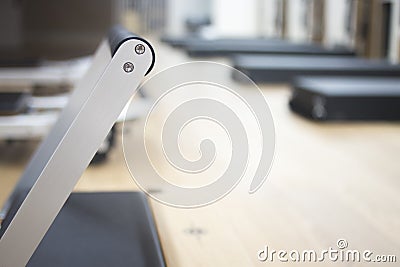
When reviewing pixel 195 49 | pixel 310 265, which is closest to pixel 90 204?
pixel 310 265

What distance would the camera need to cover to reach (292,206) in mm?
817

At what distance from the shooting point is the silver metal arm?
1.50ft

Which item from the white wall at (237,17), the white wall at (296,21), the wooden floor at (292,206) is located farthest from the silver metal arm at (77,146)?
the white wall at (237,17)

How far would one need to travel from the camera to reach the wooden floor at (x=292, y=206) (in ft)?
2.21

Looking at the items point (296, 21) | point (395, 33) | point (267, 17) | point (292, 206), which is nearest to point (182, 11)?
point (267, 17)

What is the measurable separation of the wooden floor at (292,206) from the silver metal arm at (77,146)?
16cm

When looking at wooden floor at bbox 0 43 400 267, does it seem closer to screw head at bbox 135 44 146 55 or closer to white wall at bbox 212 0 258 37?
screw head at bbox 135 44 146 55

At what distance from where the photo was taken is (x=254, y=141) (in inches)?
26.8

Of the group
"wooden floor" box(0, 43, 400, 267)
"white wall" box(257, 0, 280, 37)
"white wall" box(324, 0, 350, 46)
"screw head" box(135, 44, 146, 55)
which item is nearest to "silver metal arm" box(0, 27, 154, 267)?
"screw head" box(135, 44, 146, 55)

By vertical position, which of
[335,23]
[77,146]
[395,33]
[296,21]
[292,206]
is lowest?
[296,21]

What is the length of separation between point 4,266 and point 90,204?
0.28 m

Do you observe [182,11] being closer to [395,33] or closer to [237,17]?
[237,17]

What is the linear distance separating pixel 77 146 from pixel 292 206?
15.9 inches

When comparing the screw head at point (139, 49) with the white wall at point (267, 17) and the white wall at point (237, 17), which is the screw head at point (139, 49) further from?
the white wall at point (237, 17)
